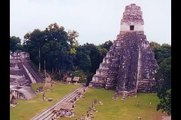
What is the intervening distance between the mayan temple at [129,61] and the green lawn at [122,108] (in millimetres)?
2225

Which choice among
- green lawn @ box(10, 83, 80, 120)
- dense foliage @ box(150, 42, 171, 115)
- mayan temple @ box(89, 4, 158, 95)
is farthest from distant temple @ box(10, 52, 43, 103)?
dense foliage @ box(150, 42, 171, 115)

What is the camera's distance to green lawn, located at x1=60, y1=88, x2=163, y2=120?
52.6 feet

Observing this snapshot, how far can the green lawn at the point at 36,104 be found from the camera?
14.0 metres

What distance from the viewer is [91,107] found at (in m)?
17.2

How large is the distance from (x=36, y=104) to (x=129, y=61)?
9777mm

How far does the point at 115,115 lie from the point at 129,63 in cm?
868

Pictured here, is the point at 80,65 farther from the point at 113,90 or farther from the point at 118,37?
the point at 118,37

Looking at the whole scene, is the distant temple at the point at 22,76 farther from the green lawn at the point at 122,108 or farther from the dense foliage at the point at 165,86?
the dense foliage at the point at 165,86

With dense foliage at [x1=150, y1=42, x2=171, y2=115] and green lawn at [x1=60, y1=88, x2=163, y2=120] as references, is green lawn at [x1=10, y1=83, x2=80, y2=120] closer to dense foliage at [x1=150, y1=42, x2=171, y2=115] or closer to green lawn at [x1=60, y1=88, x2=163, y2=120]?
green lawn at [x1=60, y1=88, x2=163, y2=120]

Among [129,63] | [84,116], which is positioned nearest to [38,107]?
[84,116]

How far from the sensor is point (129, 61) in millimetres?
24516

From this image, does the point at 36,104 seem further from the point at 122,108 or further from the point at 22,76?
the point at 122,108

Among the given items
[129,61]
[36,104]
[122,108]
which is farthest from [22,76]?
[129,61]

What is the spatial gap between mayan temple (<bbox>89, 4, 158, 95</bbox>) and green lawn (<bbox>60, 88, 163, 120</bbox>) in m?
2.23
